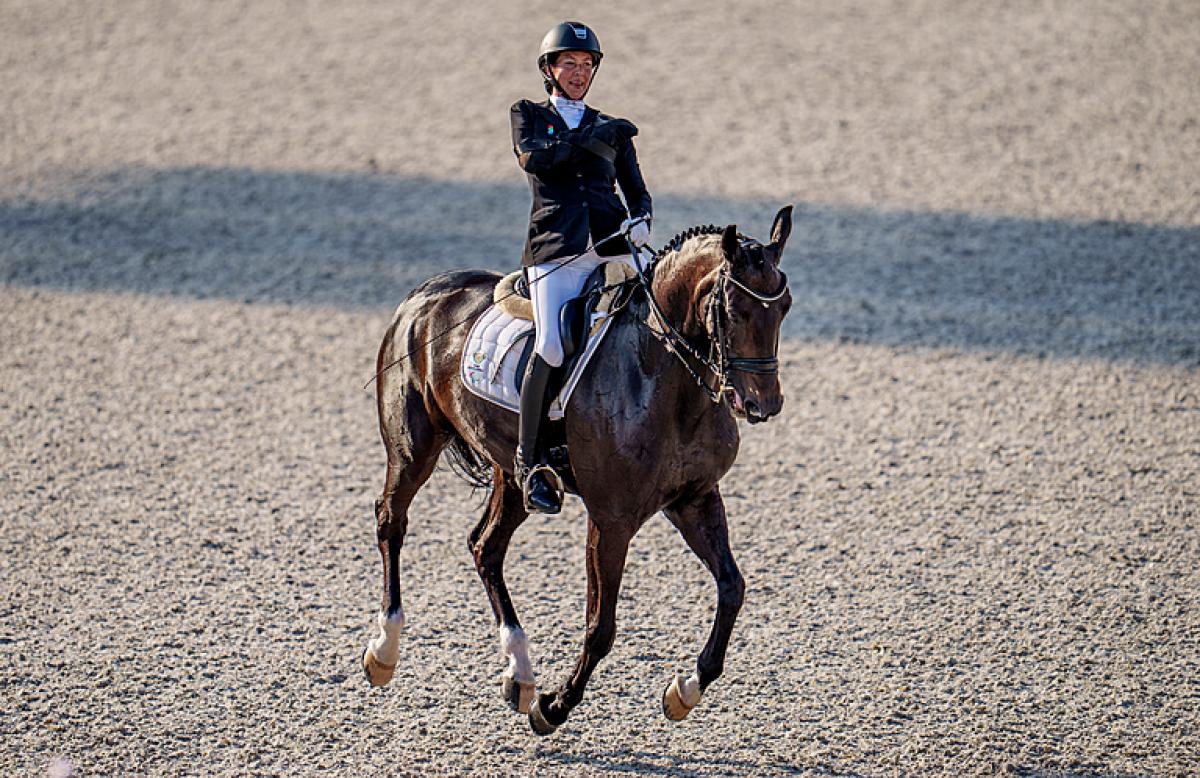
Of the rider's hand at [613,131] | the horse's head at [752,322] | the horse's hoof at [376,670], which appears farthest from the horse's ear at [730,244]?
the horse's hoof at [376,670]

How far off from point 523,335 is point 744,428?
4.26 meters

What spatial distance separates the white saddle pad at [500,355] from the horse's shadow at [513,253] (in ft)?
18.4

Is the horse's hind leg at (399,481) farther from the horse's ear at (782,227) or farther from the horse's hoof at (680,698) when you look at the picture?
the horse's ear at (782,227)

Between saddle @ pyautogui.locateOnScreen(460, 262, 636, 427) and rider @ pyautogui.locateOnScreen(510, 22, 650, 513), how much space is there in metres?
0.06

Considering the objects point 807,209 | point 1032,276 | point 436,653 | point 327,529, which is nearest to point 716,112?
point 807,209

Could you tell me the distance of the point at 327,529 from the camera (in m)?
8.94

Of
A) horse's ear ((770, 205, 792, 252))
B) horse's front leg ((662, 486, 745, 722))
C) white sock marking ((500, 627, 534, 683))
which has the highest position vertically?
horse's ear ((770, 205, 792, 252))

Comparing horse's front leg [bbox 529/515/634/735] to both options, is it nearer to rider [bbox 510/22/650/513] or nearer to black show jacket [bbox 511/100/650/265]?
rider [bbox 510/22/650/513]

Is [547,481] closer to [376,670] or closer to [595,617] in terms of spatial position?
[595,617]

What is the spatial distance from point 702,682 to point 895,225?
852 cm

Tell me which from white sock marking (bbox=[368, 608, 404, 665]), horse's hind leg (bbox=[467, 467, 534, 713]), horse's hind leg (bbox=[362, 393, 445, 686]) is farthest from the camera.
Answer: horse's hind leg (bbox=[362, 393, 445, 686])

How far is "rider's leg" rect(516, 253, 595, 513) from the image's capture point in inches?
252

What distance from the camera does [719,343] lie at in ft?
19.2

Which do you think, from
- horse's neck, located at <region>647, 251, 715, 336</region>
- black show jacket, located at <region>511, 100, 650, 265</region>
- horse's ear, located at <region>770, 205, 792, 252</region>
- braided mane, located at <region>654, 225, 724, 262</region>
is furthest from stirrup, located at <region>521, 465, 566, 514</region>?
horse's ear, located at <region>770, 205, 792, 252</region>
